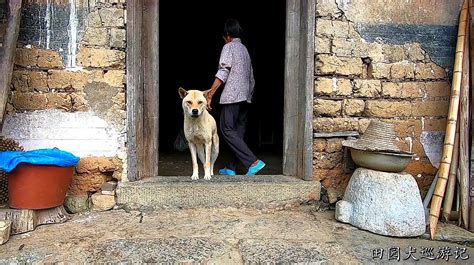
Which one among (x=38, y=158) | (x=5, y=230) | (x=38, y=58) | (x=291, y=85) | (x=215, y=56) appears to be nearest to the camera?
(x=5, y=230)

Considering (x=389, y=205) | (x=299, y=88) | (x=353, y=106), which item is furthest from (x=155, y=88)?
(x=389, y=205)

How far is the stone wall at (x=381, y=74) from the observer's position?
4.00m

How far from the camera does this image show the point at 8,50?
10.8ft

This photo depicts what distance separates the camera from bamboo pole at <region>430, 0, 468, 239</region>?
3484 mm

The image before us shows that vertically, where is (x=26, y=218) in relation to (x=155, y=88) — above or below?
below

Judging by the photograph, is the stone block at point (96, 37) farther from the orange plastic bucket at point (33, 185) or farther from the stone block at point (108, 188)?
the stone block at point (108, 188)

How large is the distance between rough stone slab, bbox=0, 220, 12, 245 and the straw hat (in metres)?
3.09

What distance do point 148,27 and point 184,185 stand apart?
168 centimetres

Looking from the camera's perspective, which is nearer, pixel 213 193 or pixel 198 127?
pixel 213 193

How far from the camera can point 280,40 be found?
25.7 ft

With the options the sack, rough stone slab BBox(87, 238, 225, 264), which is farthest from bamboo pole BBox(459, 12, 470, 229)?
the sack

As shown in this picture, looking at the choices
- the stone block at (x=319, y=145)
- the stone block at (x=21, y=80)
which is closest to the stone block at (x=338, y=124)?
the stone block at (x=319, y=145)

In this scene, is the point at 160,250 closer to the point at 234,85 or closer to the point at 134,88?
the point at 134,88

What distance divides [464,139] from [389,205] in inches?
44.6
